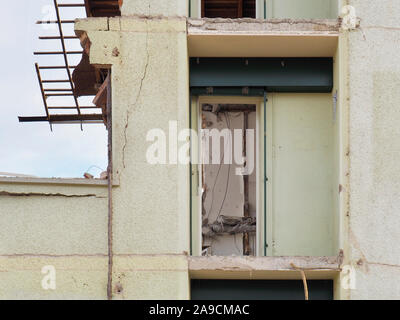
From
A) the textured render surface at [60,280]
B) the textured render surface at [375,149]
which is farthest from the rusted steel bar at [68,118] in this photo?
the textured render surface at [375,149]

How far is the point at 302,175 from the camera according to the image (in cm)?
967

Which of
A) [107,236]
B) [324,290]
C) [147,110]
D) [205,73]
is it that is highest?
[205,73]

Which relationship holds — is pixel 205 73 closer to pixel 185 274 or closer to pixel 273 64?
pixel 273 64

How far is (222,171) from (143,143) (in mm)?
2663

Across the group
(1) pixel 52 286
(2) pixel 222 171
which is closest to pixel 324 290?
(2) pixel 222 171

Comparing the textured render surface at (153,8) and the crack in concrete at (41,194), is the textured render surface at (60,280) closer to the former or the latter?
the crack in concrete at (41,194)

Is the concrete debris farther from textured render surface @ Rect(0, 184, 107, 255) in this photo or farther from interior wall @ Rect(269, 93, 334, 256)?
textured render surface @ Rect(0, 184, 107, 255)

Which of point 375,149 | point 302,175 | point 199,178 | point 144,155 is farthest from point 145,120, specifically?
point 375,149

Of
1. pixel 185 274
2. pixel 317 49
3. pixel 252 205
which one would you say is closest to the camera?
pixel 185 274

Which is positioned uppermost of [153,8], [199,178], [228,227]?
[153,8]

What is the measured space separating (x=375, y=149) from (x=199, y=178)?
250 cm

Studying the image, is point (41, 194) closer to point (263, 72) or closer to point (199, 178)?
point (199, 178)

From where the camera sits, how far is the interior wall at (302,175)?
31.2ft

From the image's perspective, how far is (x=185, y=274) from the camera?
28.2 feet
